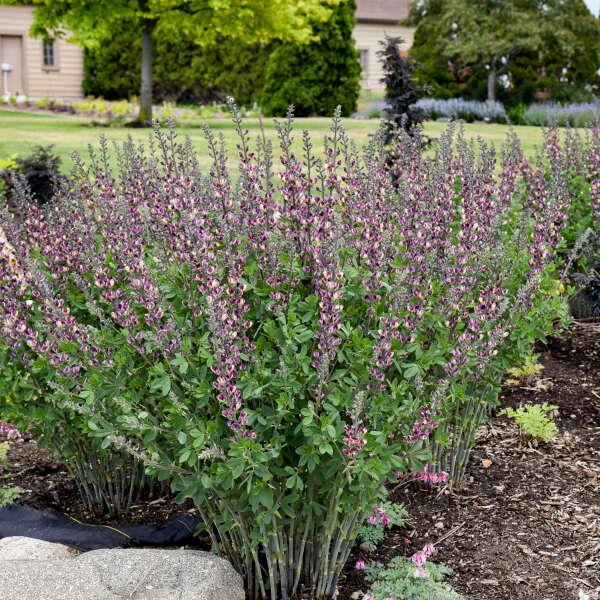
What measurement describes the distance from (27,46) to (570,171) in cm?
3210

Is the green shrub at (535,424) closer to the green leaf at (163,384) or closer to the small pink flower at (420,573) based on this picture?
the small pink flower at (420,573)

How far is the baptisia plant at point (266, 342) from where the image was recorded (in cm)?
277

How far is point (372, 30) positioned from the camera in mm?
40344

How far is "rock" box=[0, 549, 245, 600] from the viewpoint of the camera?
3111 millimetres

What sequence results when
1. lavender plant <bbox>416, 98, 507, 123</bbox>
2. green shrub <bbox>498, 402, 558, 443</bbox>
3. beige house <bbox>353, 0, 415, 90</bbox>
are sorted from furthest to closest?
1. beige house <bbox>353, 0, 415, 90</bbox>
2. lavender plant <bbox>416, 98, 507, 123</bbox>
3. green shrub <bbox>498, 402, 558, 443</bbox>

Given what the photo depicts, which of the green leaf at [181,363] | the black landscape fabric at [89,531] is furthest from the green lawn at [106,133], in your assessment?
the green leaf at [181,363]

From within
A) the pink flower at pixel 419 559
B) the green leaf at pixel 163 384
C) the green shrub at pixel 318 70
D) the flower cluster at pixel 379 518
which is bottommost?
the pink flower at pixel 419 559

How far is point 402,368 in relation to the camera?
124 inches

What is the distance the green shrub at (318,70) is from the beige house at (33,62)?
548 inches

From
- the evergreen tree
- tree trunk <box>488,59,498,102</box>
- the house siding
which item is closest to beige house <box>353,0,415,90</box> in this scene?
the house siding

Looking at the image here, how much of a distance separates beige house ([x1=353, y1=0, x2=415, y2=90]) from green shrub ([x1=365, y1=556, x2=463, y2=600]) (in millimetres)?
38167

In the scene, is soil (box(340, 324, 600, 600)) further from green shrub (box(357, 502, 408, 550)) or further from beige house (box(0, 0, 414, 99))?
beige house (box(0, 0, 414, 99))

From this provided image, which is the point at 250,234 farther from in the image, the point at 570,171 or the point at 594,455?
the point at 570,171

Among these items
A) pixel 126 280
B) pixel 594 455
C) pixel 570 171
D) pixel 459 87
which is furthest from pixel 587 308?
pixel 459 87
